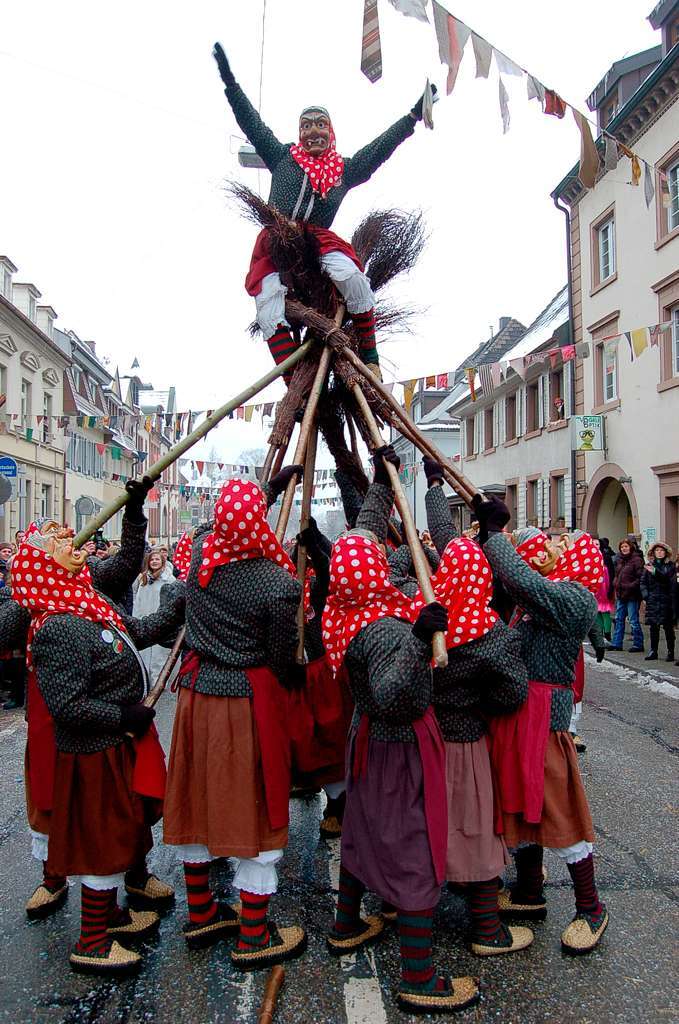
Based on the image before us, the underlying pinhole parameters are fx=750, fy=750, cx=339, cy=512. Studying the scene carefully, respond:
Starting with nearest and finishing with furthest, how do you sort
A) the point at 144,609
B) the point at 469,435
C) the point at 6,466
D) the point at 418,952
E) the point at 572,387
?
the point at 418,952, the point at 144,609, the point at 6,466, the point at 572,387, the point at 469,435

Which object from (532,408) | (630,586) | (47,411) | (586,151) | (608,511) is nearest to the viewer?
(586,151)

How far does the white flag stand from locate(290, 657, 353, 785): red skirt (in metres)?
3.35

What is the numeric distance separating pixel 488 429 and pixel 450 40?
868 inches

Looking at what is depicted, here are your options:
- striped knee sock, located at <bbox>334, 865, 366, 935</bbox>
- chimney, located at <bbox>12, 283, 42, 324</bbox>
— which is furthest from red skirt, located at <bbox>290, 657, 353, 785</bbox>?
chimney, located at <bbox>12, 283, 42, 324</bbox>

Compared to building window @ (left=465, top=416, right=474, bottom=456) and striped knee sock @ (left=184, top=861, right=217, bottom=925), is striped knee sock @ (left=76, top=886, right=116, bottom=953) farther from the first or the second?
building window @ (left=465, top=416, right=474, bottom=456)

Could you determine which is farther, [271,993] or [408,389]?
[408,389]

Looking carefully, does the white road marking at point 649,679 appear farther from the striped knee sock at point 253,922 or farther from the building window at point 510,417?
the building window at point 510,417

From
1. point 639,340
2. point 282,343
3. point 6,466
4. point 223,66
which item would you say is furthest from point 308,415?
point 6,466

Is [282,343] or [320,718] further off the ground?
[282,343]

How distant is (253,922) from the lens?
3.01 m

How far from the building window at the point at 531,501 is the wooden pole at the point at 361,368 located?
1812 cm

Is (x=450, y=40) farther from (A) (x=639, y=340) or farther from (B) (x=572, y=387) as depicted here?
(B) (x=572, y=387)

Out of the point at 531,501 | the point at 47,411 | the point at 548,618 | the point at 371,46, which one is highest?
the point at 47,411

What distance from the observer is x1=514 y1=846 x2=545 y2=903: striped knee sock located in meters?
3.30
